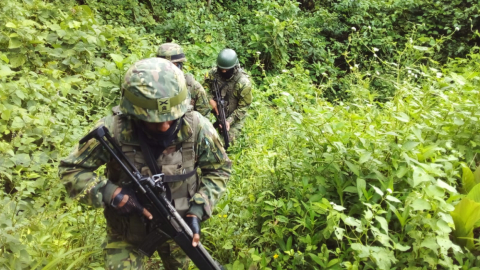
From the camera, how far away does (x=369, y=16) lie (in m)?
10.8

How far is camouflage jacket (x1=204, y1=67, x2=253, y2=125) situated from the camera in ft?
19.3

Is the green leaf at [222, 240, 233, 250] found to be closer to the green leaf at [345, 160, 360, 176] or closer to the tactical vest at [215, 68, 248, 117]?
the green leaf at [345, 160, 360, 176]

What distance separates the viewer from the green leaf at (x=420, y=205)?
6.94 ft

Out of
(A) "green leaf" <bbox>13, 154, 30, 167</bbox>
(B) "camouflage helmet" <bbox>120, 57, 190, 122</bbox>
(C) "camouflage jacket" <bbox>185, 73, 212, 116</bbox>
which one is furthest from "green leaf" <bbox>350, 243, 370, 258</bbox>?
(A) "green leaf" <bbox>13, 154, 30, 167</bbox>

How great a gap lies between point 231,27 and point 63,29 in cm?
562

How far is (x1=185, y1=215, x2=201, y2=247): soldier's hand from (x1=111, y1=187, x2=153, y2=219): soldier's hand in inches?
12.1

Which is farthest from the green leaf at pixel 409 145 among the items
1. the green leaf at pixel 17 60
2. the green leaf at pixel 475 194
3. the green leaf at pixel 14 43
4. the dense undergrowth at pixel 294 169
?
the green leaf at pixel 14 43

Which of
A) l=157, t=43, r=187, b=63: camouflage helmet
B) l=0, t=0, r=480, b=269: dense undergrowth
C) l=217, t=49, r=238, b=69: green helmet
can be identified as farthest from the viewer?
l=217, t=49, r=238, b=69: green helmet

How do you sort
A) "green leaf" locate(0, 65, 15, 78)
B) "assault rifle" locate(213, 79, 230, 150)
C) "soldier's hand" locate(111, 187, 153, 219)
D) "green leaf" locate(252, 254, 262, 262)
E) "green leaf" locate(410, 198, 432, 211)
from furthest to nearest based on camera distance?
"assault rifle" locate(213, 79, 230, 150), "green leaf" locate(0, 65, 15, 78), "green leaf" locate(252, 254, 262, 262), "soldier's hand" locate(111, 187, 153, 219), "green leaf" locate(410, 198, 432, 211)

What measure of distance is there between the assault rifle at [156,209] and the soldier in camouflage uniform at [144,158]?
6cm

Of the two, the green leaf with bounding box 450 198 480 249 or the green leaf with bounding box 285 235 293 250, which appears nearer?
the green leaf with bounding box 450 198 480 249

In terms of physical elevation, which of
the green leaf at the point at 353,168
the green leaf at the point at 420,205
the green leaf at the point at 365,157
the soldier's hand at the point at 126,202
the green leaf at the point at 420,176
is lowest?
the soldier's hand at the point at 126,202

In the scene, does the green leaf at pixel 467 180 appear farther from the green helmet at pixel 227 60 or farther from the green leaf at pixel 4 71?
the green leaf at pixel 4 71

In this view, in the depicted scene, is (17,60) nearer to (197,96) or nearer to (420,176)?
(197,96)
